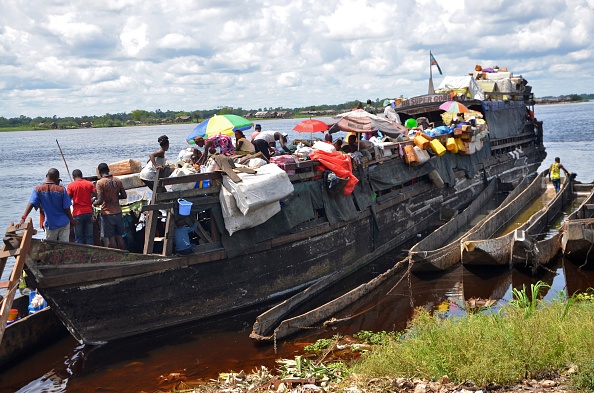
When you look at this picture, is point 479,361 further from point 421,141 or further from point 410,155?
point 421,141

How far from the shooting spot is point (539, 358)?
661cm

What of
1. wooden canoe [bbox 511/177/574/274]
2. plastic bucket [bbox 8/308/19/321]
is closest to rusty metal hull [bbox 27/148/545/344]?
plastic bucket [bbox 8/308/19/321]

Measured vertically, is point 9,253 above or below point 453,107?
below

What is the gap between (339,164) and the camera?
1259 centimetres

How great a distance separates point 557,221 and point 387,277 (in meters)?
8.16

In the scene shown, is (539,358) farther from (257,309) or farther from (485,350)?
(257,309)

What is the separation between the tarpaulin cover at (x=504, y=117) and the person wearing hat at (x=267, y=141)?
990 cm

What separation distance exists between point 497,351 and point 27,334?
7.23 m

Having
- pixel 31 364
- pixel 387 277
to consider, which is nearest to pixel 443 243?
pixel 387 277

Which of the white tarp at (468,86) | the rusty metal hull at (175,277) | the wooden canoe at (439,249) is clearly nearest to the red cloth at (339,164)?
the rusty metal hull at (175,277)

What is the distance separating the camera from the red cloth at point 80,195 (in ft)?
33.3

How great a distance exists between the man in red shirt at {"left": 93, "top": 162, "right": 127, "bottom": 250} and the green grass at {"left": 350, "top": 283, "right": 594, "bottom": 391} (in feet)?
16.1

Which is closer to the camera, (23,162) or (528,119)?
(528,119)

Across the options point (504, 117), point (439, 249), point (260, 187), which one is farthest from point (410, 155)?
point (504, 117)
